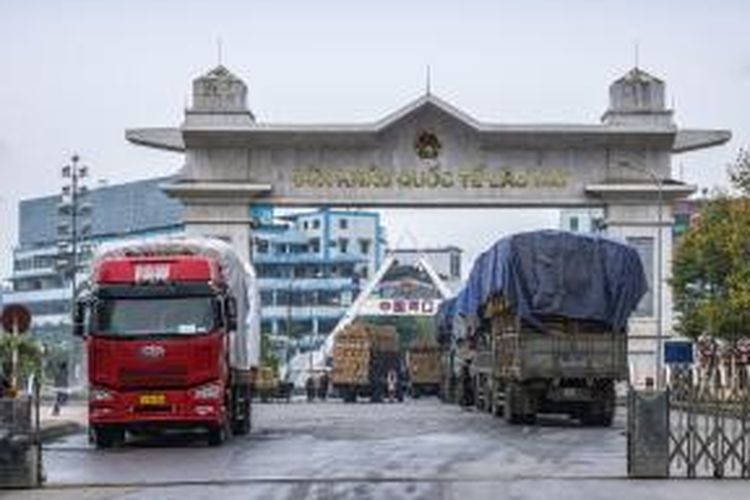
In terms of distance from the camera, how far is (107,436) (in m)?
29.4

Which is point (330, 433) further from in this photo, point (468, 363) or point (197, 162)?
point (197, 162)

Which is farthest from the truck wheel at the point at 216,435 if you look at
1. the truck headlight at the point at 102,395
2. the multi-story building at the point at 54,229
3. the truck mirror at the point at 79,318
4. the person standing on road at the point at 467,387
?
the multi-story building at the point at 54,229

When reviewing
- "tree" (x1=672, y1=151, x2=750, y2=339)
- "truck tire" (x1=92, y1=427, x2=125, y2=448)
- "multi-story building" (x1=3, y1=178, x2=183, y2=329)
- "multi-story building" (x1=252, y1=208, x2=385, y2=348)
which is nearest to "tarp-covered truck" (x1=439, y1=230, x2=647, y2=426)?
"truck tire" (x1=92, y1=427, x2=125, y2=448)

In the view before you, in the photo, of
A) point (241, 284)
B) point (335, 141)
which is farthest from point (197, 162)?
point (241, 284)

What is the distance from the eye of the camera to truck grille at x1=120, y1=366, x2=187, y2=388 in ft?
91.8

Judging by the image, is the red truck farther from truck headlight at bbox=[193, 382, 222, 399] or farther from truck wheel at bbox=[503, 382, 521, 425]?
truck wheel at bbox=[503, 382, 521, 425]

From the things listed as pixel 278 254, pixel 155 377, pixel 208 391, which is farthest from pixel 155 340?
pixel 278 254

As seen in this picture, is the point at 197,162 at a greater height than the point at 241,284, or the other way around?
the point at 197,162

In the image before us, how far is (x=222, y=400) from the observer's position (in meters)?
28.6

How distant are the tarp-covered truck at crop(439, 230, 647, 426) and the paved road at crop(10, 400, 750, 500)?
992 millimetres

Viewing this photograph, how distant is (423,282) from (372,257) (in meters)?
45.6

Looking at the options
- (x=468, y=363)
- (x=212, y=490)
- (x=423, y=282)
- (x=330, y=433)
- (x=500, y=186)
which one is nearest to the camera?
(x=212, y=490)

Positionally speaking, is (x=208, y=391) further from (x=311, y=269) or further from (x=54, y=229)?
(x=54, y=229)

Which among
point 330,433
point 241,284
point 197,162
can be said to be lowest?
point 330,433
